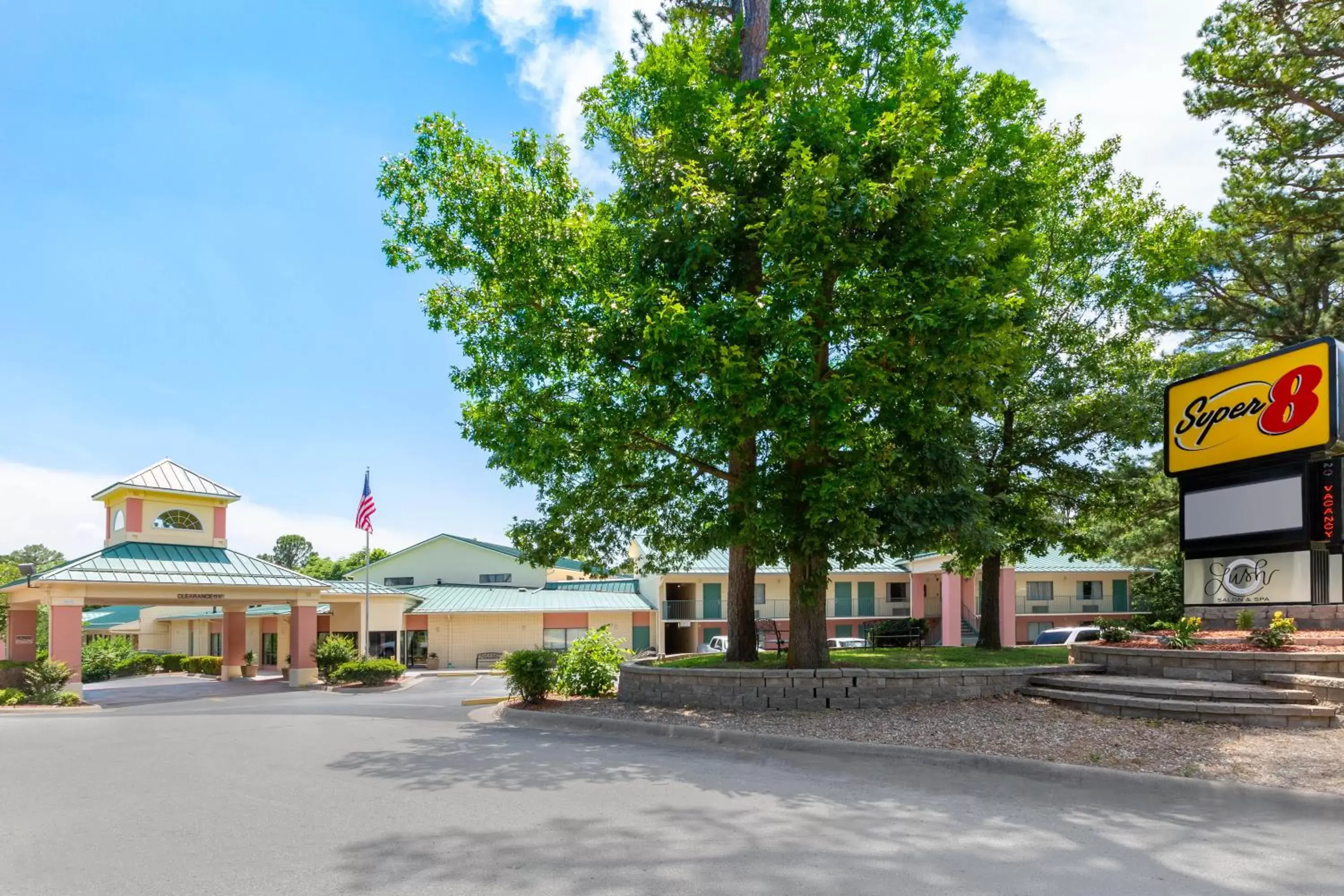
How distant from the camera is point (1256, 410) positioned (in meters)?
15.6

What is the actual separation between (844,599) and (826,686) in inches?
1234

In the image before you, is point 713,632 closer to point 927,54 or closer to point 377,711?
point 377,711

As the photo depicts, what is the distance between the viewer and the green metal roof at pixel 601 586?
47.4m

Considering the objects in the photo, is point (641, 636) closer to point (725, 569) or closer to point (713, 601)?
point (713, 601)

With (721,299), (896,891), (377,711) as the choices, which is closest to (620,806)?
(896,891)

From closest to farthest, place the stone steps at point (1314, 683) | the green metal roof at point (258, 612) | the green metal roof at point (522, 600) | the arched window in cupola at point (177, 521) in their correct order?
the stone steps at point (1314, 683) < the arched window in cupola at point (177, 521) < the green metal roof at point (258, 612) < the green metal roof at point (522, 600)

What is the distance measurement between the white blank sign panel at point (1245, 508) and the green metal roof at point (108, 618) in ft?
188

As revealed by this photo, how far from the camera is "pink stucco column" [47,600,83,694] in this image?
78.9ft

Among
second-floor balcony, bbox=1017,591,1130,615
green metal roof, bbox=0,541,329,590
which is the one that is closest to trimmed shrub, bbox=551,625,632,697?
green metal roof, bbox=0,541,329,590

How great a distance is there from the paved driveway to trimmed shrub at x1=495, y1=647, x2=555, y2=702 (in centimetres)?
410

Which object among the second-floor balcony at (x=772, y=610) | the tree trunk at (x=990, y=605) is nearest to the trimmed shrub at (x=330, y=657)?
the second-floor balcony at (x=772, y=610)

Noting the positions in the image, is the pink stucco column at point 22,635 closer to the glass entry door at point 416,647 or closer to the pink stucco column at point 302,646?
the pink stucco column at point 302,646

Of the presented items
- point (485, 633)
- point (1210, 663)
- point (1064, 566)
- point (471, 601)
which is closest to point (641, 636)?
point (485, 633)

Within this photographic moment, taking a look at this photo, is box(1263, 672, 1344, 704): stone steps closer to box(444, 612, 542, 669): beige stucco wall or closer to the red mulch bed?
the red mulch bed
